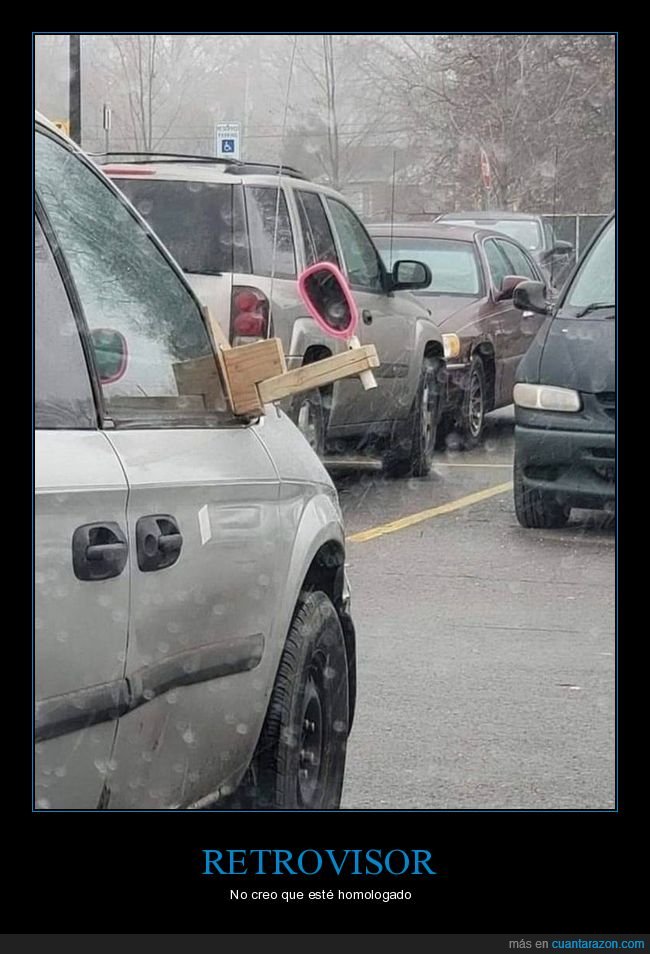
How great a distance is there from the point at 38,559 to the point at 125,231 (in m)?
1.15

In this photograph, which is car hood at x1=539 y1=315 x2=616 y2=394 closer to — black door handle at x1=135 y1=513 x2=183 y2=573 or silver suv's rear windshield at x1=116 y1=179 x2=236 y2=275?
silver suv's rear windshield at x1=116 y1=179 x2=236 y2=275

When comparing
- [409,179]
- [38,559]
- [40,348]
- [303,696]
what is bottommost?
[303,696]

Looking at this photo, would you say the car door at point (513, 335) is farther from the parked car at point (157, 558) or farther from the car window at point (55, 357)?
the car window at point (55, 357)

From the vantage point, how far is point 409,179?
25.3 feet

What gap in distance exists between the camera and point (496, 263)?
43.6 feet

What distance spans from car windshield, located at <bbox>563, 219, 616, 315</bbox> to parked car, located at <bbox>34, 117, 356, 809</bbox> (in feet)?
16.2

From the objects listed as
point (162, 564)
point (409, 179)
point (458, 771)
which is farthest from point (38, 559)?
point (409, 179)

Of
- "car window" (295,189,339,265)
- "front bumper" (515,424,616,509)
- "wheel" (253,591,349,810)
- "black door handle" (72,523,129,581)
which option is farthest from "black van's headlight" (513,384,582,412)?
"black door handle" (72,523,129,581)

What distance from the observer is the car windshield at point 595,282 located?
29.0 feet

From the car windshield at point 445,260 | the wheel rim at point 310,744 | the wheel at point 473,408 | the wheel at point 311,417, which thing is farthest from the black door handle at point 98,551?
the car windshield at point 445,260

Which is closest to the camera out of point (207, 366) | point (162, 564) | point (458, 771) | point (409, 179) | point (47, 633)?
point (47, 633)

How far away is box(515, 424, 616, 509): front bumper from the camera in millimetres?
8352
